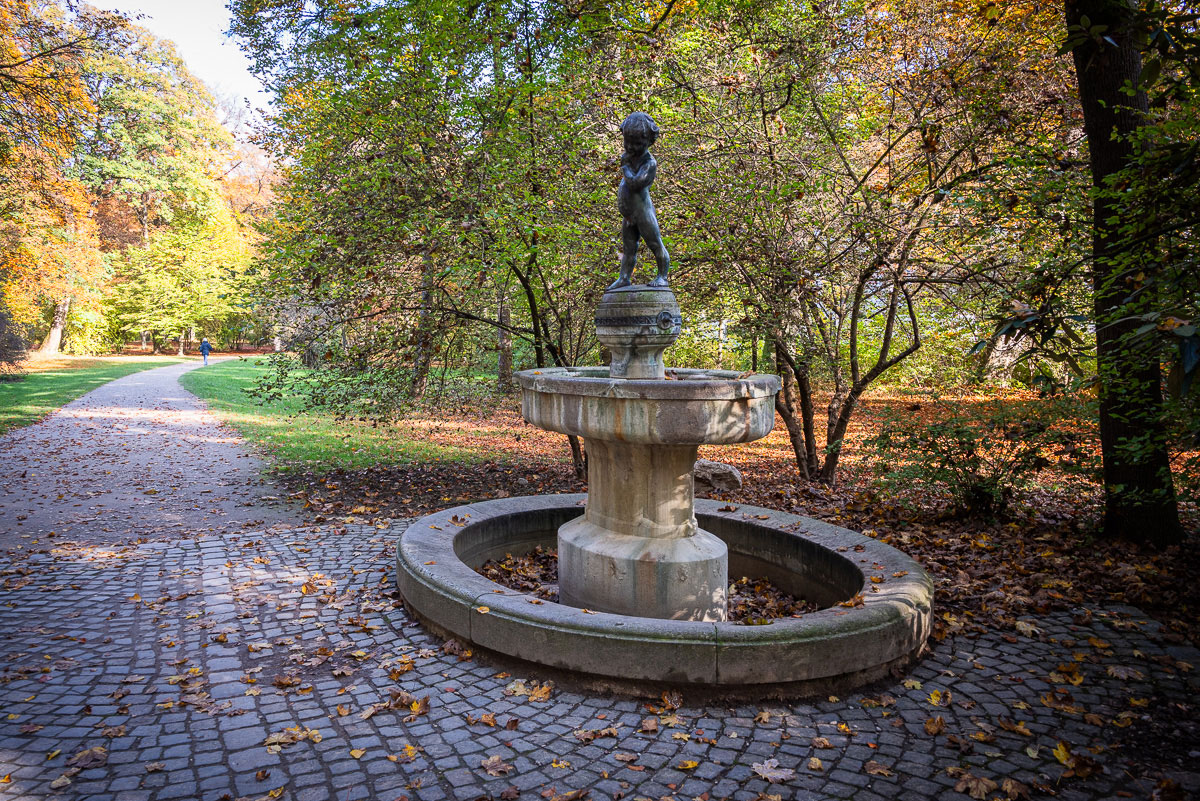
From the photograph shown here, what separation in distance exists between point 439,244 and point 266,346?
49.6m

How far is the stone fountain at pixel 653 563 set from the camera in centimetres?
387

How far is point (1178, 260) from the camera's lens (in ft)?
11.5

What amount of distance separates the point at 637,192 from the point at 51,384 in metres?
24.8

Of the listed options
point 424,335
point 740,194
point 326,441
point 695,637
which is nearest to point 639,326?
point 695,637

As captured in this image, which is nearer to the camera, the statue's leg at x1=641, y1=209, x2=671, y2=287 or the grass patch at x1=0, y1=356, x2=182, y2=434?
the statue's leg at x1=641, y1=209, x2=671, y2=287

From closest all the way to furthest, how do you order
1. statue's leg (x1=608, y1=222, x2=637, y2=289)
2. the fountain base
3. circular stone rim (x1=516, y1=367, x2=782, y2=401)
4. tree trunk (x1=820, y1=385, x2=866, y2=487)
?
circular stone rim (x1=516, y1=367, x2=782, y2=401) → the fountain base → statue's leg (x1=608, y1=222, x2=637, y2=289) → tree trunk (x1=820, y1=385, x2=866, y2=487)

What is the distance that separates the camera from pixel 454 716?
370cm

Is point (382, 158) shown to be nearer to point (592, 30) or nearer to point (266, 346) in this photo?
point (592, 30)

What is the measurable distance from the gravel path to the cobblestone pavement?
0.5 inches

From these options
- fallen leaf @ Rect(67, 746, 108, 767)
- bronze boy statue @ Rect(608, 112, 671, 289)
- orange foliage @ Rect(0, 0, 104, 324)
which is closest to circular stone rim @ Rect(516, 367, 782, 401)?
bronze boy statue @ Rect(608, 112, 671, 289)

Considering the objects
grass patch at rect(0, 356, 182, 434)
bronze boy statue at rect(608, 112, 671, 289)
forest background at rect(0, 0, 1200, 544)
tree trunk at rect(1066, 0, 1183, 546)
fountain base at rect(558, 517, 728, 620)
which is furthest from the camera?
grass patch at rect(0, 356, 182, 434)

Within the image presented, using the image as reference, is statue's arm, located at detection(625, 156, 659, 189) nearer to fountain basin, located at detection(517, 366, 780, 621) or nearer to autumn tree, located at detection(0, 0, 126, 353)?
fountain basin, located at detection(517, 366, 780, 621)

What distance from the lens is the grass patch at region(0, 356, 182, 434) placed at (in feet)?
53.0

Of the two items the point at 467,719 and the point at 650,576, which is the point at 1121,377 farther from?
the point at 467,719
